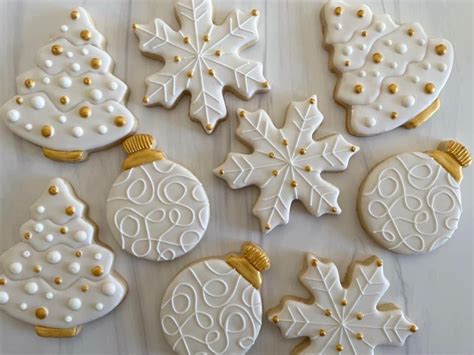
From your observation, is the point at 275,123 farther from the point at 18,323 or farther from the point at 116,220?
the point at 18,323

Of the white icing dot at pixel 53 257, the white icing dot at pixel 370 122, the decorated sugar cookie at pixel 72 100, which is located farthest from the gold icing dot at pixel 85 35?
the white icing dot at pixel 370 122

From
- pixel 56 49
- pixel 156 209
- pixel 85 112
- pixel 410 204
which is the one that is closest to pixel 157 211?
pixel 156 209

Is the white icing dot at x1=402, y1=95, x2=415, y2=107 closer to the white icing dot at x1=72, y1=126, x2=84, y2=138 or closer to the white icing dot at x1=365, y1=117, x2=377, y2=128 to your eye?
the white icing dot at x1=365, y1=117, x2=377, y2=128

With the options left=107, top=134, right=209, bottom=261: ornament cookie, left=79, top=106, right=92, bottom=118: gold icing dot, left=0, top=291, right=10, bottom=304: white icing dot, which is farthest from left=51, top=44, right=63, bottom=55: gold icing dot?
left=0, top=291, right=10, bottom=304: white icing dot

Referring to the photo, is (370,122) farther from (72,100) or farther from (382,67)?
(72,100)

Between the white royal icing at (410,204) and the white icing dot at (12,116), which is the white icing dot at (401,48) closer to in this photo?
the white royal icing at (410,204)

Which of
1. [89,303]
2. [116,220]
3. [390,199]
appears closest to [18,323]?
[89,303]
